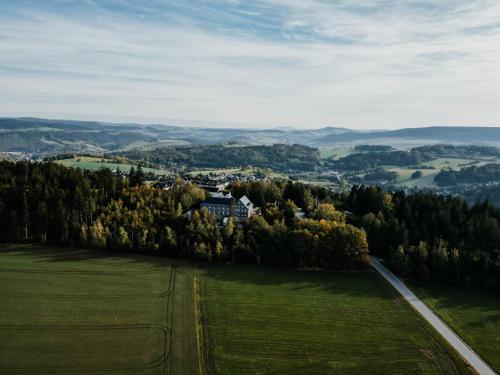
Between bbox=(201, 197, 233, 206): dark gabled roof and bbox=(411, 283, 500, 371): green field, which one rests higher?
bbox=(201, 197, 233, 206): dark gabled roof

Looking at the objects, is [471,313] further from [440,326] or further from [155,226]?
[155,226]

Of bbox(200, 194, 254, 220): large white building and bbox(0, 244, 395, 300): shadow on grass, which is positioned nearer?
bbox(0, 244, 395, 300): shadow on grass

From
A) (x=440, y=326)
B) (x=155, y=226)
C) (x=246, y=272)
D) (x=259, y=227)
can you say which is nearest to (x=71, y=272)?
(x=155, y=226)

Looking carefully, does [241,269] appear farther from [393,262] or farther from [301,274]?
[393,262]

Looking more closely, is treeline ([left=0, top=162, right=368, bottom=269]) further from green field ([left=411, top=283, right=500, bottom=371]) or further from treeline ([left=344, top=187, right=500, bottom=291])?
green field ([left=411, top=283, right=500, bottom=371])

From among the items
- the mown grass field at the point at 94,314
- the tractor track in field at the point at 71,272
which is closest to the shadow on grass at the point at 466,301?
the mown grass field at the point at 94,314

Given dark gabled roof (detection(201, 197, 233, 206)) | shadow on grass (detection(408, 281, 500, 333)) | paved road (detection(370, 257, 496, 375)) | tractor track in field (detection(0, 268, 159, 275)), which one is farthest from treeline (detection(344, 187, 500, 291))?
tractor track in field (detection(0, 268, 159, 275))
